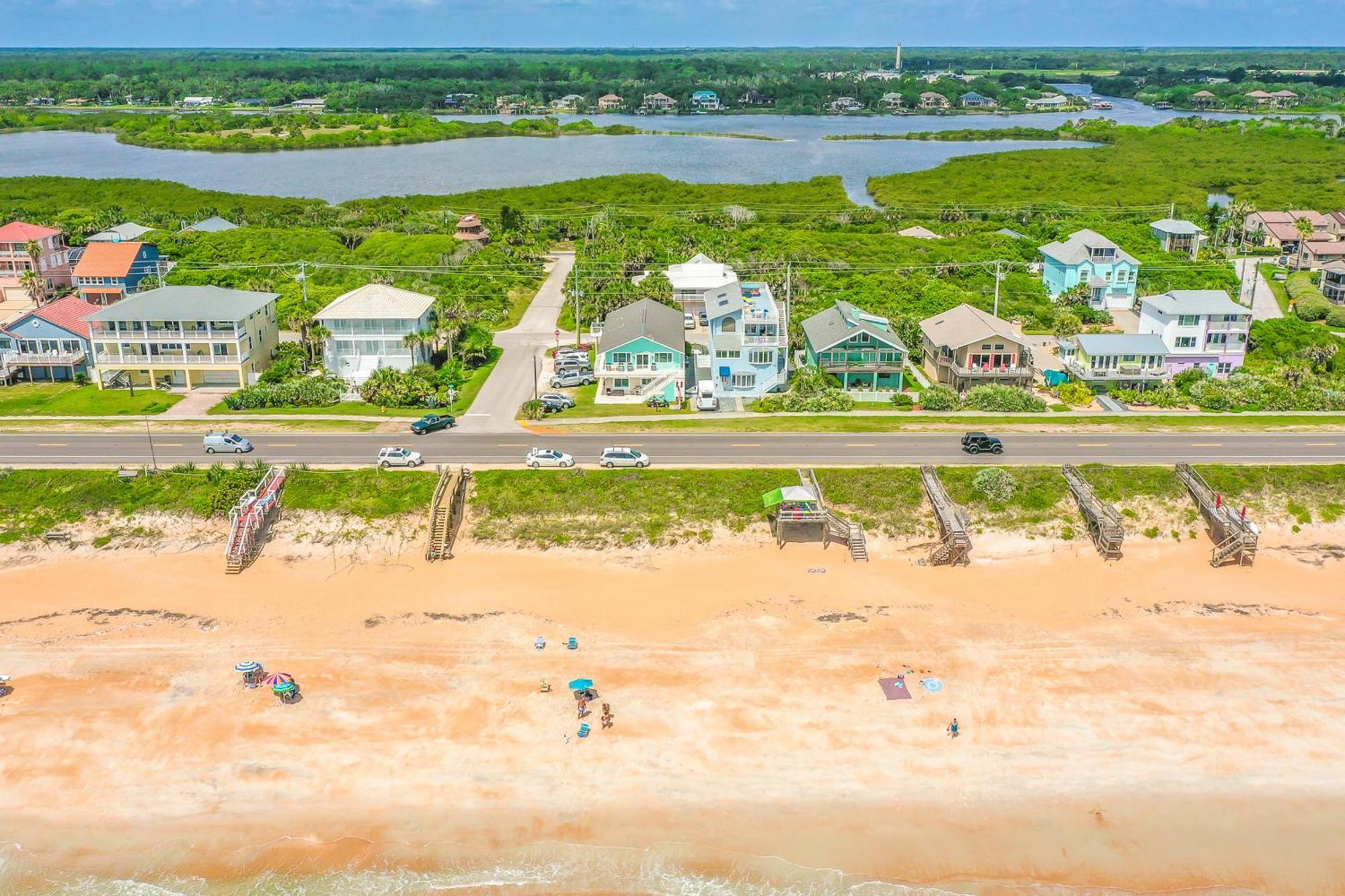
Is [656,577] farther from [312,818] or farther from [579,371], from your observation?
[579,371]

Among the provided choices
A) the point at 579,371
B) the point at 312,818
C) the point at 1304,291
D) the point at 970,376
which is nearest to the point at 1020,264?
the point at 1304,291

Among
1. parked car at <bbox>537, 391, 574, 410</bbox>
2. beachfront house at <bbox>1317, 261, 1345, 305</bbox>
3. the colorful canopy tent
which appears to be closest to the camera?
the colorful canopy tent

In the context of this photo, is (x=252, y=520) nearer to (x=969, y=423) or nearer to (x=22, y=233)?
(x=969, y=423)

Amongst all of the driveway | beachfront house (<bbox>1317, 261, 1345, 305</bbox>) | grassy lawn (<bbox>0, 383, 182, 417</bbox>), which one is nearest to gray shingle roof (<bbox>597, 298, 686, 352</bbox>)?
the driveway

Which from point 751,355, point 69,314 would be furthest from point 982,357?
point 69,314

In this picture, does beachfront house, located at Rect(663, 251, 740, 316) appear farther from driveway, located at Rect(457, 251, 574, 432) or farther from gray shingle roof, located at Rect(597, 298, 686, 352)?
gray shingle roof, located at Rect(597, 298, 686, 352)

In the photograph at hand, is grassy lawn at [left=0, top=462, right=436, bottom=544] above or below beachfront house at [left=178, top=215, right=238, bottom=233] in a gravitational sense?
below
